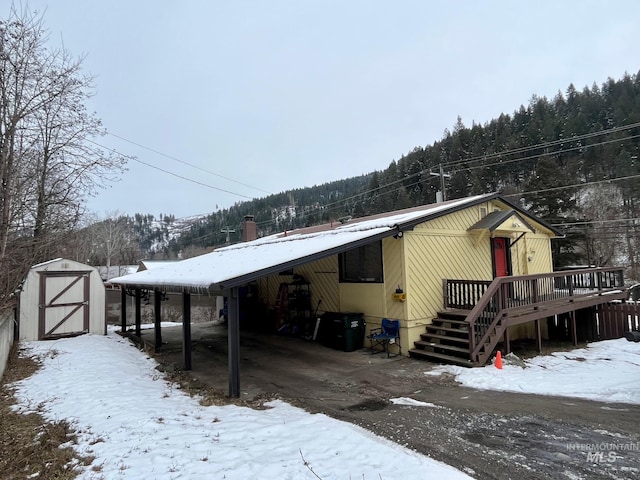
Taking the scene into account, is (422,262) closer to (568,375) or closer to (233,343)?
(568,375)

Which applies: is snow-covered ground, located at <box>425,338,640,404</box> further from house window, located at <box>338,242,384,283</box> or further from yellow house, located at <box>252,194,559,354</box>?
house window, located at <box>338,242,384,283</box>

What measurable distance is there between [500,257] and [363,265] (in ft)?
16.2

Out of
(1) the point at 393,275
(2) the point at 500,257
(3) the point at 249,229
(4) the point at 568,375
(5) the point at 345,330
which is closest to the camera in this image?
(4) the point at 568,375

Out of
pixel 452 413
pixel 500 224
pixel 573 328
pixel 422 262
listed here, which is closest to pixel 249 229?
pixel 422 262

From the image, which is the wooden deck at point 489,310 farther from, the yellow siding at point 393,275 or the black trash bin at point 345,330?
the black trash bin at point 345,330

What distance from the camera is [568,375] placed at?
7406 millimetres

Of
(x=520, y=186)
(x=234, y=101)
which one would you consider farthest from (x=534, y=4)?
(x=520, y=186)

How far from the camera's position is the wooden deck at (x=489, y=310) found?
316 inches

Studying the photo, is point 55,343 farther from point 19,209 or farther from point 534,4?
point 534,4

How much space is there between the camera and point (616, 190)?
34281 millimetres

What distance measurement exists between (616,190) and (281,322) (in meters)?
36.7

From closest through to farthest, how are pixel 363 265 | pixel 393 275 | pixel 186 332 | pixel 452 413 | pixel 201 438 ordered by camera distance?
pixel 201 438, pixel 452 413, pixel 186 332, pixel 393 275, pixel 363 265

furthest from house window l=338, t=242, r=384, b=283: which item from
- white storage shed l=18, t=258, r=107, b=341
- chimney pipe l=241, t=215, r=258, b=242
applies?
chimney pipe l=241, t=215, r=258, b=242

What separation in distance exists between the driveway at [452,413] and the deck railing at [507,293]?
1520 mm
